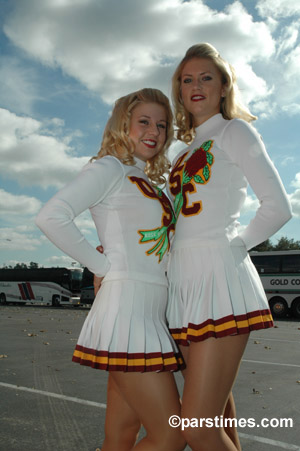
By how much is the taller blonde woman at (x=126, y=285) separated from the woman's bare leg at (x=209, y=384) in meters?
0.07

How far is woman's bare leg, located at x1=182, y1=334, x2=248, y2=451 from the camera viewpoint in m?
1.93

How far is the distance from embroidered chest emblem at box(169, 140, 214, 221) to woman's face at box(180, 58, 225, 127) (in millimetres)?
238

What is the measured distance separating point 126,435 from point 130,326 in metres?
0.61

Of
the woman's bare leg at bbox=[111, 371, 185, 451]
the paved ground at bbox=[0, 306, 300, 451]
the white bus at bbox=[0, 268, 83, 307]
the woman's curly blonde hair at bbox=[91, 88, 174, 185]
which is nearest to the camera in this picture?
the woman's bare leg at bbox=[111, 371, 185, 451]

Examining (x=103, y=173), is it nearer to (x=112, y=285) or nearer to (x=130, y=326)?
(x=112, y=285)

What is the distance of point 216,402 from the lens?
197 centimetres

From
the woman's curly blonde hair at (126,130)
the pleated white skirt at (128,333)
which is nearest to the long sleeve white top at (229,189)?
the woman's curly blonde hair at (126,130)

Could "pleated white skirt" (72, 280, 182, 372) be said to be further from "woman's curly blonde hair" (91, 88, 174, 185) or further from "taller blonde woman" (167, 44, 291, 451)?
"woman's curly blonde hair" (91, 88, 174, 185)

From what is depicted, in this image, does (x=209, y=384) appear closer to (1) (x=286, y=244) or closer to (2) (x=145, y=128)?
(2) (x=145, y=128)

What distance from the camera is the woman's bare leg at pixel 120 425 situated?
221cm

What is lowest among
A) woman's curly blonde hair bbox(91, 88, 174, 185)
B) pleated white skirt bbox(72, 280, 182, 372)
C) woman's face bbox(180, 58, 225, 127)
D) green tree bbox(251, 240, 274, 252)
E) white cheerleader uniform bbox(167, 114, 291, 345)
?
pleated white skirt bbox(72, 280, 182, 372)

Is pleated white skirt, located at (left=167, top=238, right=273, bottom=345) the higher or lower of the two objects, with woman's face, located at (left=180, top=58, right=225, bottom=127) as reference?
lower

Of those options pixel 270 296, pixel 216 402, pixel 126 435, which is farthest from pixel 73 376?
pixel 270 296

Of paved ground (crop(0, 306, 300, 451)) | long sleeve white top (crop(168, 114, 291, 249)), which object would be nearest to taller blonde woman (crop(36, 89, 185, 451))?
long sleeve white top (crop(168, 114, 291, 249))
